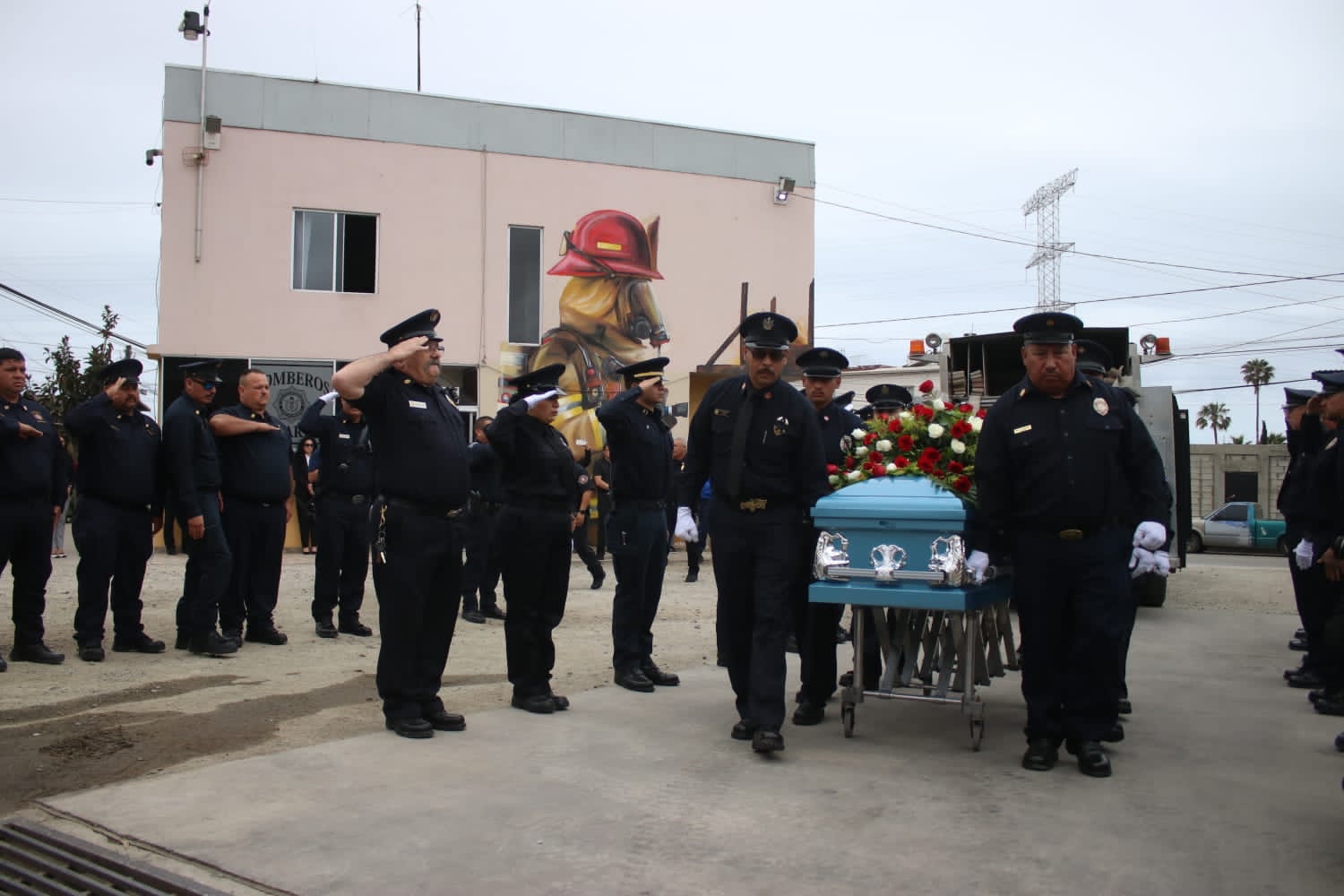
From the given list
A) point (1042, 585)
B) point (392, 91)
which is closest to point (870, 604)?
point (1042, 585)

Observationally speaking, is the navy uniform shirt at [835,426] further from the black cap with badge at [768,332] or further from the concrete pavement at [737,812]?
the concrete pavement at [737,812]

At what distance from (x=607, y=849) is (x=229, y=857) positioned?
4.25ft

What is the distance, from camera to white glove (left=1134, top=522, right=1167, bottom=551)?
557 centimetres

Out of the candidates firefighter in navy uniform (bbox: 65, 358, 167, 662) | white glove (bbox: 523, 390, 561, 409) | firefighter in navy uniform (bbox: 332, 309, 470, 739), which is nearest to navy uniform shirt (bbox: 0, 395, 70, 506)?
firefighter in navy uniform (bbox: 65, 358, 167, 662)

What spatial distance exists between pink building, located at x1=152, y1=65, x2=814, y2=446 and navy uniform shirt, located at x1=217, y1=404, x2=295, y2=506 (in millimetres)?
11689

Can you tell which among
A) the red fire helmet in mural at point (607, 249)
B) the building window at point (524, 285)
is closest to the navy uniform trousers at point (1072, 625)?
the building window at point (524, 285)

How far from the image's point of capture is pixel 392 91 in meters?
21.6

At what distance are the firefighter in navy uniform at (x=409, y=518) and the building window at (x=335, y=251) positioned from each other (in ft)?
52.5

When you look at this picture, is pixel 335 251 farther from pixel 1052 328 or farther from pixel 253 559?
pixel 1052 328

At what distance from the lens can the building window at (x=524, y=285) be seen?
22.6m

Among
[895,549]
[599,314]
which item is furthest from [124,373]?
[599,314]

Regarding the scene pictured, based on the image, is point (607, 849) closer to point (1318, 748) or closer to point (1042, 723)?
point (1042, 723)

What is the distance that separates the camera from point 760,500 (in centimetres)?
612

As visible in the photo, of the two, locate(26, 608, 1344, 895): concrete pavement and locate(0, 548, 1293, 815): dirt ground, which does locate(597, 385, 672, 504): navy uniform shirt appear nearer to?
locate(0, 548, 1293, 815): dirt ground
